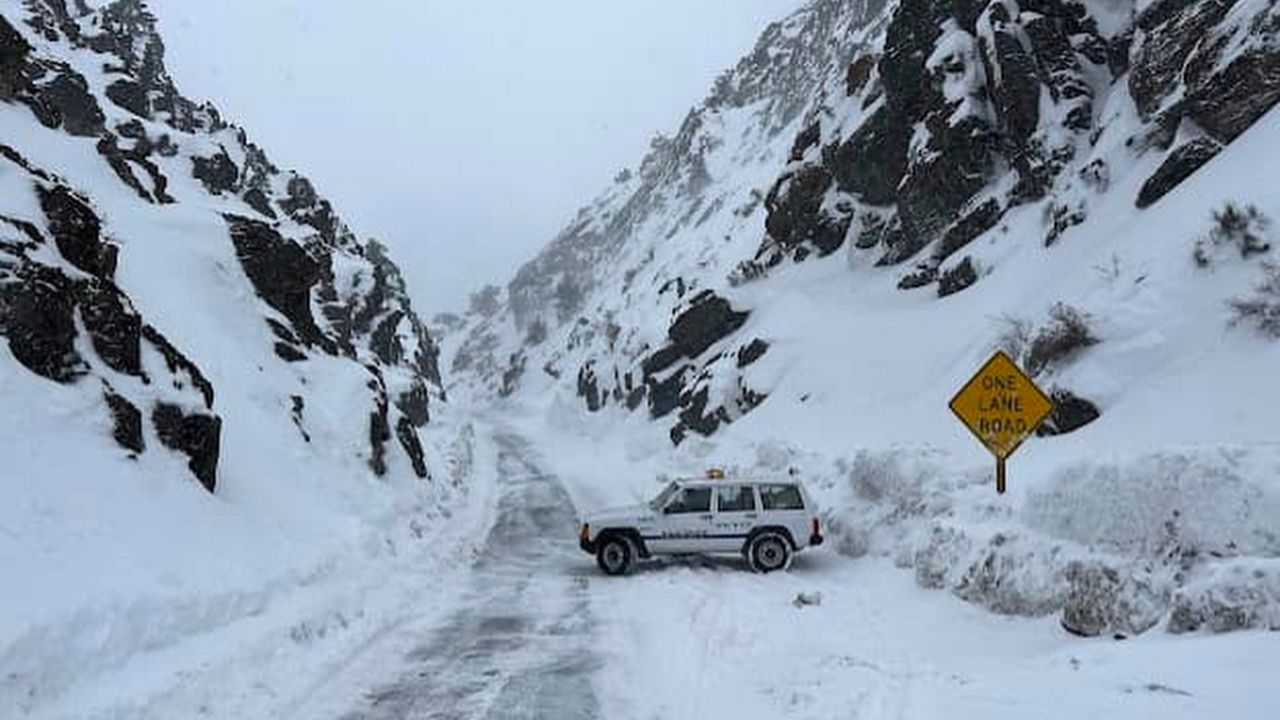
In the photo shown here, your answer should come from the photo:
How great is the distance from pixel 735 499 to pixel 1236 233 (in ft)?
32.3

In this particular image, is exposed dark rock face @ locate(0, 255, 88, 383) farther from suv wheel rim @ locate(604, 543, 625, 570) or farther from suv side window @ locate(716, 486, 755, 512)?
suv side window @ locate(716, 486, 755, 512)

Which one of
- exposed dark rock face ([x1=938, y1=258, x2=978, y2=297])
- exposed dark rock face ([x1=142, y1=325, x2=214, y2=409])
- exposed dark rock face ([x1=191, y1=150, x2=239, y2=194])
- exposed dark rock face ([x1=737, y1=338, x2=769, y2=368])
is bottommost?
exposed dark rock face ([x1=142, y1=325, x2=214, y2=409])

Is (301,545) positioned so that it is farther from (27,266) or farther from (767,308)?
(767,308)

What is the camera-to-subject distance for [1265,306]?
1611 centimetres

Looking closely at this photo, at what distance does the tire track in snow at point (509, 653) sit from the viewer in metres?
9.20

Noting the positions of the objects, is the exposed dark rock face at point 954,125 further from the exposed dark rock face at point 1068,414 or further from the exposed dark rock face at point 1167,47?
the exposed dark rock face at point 1068,414

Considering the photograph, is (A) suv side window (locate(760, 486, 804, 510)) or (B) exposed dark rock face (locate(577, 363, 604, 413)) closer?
(A) suv side window (locate(760, 486, 804, 510))

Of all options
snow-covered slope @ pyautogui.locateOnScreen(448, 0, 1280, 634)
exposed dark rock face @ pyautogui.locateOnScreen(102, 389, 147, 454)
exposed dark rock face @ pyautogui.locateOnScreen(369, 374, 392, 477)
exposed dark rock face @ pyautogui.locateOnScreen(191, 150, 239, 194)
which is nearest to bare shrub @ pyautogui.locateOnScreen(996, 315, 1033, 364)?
snow-covered slope @ pyautogui.locateOnScreen(448, 0, 1280, 634)

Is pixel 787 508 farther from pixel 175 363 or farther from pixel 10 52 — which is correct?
pixel 10 52

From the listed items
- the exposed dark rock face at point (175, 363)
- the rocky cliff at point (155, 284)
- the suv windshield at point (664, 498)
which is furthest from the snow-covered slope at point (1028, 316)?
the exposed dark rock face at point (175, 363)

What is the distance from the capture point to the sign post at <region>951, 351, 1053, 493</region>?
43.7 feet

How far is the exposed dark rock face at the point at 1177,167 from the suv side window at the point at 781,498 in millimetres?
11727

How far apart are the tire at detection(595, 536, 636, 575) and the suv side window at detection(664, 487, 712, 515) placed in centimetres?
99

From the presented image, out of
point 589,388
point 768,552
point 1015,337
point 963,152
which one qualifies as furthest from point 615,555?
point 589,388
